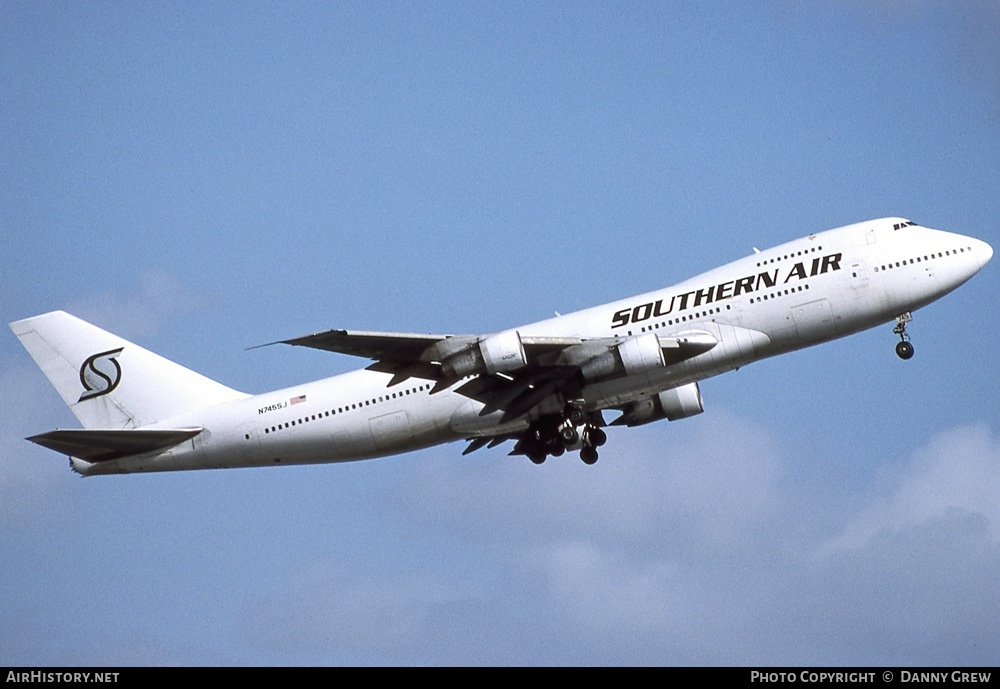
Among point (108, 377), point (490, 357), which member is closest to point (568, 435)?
point (490, 357)

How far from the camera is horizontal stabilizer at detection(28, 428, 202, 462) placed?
44281mm

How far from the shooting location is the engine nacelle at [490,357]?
40.7m

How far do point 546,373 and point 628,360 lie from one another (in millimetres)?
3044

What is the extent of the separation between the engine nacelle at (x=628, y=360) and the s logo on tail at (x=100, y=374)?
1777 cm

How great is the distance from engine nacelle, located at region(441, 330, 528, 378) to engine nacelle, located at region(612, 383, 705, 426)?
804 centimetres

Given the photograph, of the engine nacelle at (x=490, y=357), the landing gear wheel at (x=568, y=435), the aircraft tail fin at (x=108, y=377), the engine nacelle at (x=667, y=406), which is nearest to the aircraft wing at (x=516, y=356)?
the engine nacelle at (x=490, y=357)

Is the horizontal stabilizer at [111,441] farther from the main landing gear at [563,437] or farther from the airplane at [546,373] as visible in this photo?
the main landing gear at [563,437]

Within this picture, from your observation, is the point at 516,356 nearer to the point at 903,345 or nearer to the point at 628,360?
the point at 628,360

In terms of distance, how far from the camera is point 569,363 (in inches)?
A: 1670

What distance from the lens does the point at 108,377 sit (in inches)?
1919
